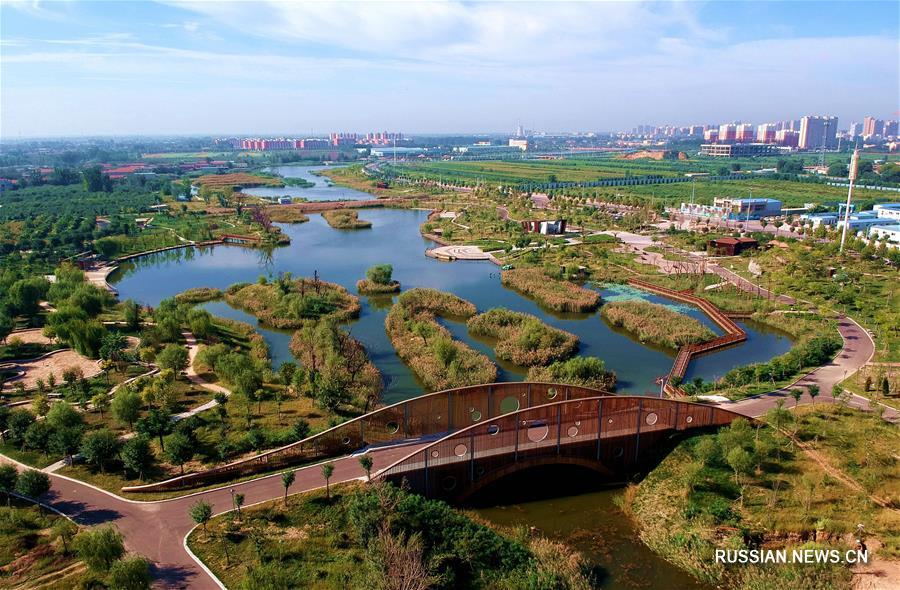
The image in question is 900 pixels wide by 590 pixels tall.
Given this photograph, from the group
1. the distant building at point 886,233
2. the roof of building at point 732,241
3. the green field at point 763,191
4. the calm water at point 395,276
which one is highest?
the green field at point 763,191

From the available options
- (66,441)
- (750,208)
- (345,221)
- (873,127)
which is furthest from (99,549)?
(873,127)

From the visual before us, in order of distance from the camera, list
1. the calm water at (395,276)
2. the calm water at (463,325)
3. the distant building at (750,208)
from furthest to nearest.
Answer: the distant building at (750,208) < the calm water at (395,276) < the calm water at (463,325)

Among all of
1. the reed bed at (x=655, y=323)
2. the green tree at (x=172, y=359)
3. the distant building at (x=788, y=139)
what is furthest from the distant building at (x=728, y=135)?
the green tree at (x=172, y=359)

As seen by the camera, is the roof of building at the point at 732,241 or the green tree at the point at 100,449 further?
the roof of building at the point at 732,241

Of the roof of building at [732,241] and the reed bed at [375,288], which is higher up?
the roof of building at [732,241]

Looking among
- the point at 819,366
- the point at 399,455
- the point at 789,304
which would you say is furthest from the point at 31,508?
the point at 789,304

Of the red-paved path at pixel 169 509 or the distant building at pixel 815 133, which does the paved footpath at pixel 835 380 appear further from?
the distant building at pixel 815 133
